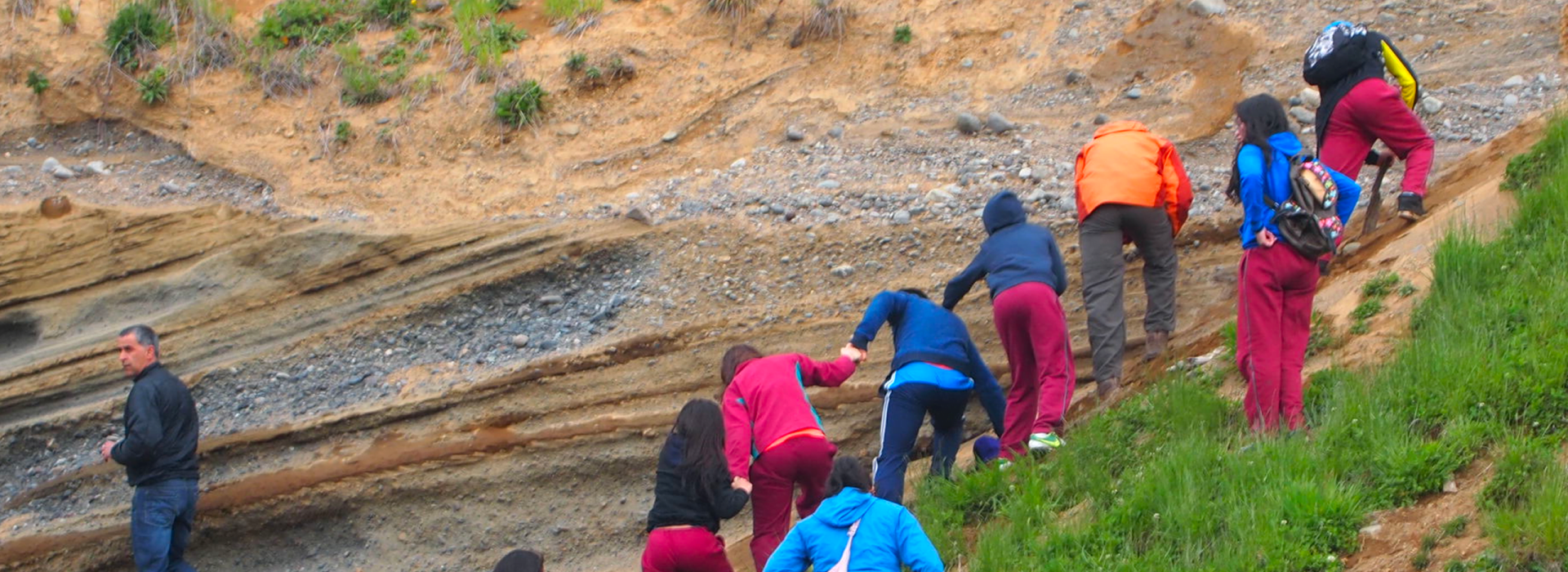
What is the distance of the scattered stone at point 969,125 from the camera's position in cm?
1101

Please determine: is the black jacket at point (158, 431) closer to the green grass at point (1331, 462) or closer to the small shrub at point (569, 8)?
the green grass at point (1331, 462)

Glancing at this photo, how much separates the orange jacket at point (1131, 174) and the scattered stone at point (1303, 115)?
277cm

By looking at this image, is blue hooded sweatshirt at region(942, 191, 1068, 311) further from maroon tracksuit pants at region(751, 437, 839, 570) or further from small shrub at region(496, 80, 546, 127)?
small shrub at region(496, 80, 546, 127)

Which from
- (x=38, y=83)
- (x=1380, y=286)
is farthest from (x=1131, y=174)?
(x=38, y=83)

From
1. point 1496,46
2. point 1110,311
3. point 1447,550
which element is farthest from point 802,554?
point 1496,46

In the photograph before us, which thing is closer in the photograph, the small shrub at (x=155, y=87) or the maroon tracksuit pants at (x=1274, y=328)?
the maroon tracksuit pants at (x=1274, y=328)

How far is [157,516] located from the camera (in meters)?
8.23

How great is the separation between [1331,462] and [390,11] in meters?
8.74

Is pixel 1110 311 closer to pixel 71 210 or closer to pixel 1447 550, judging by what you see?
pixel 1447 550

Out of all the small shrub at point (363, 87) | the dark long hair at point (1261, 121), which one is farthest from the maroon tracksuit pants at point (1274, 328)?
the small shrub at point (363, 87)

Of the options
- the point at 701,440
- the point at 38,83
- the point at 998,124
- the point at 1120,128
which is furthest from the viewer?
the point at 38,83

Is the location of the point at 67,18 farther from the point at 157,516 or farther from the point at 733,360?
the point at 733,360

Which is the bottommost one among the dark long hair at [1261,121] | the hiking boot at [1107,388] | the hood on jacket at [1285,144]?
the hiking boot at [1107,388]

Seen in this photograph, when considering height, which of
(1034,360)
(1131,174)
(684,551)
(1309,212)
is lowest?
(684,551)
